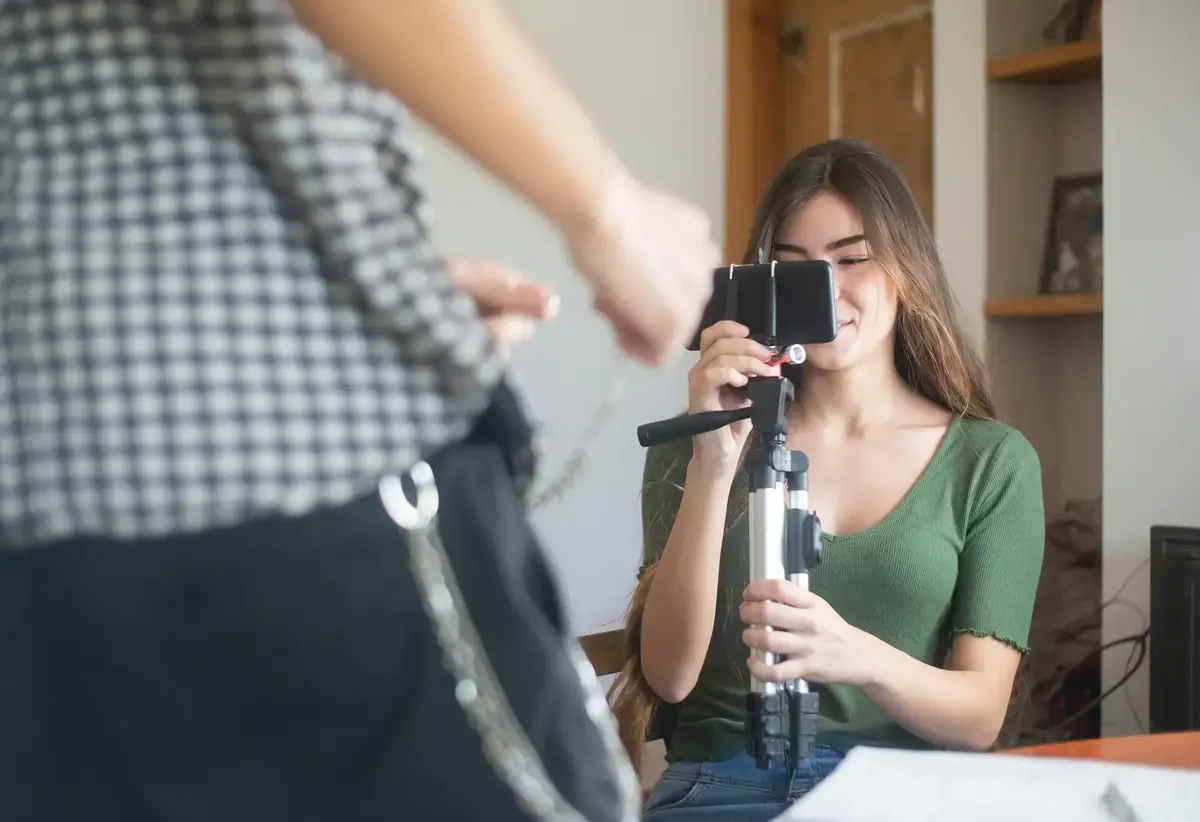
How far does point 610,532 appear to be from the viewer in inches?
96.3

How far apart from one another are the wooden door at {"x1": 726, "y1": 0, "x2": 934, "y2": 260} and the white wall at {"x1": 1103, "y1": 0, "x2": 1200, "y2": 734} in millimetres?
512

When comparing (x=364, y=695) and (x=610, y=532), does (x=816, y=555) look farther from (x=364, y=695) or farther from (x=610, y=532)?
(x=610, y=532)

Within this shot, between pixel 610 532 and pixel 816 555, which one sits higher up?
pixel 816 555

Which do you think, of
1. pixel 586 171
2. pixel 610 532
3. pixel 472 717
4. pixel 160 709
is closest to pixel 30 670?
pixel 160 709

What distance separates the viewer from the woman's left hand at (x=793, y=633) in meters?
→ 1.02

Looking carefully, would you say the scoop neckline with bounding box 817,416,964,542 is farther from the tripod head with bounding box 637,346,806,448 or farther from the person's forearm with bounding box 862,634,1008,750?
the tripod head with bounding box 637,346,806,448

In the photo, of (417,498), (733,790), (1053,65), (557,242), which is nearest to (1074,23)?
(1053,65)

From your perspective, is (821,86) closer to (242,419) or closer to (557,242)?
(557,242)

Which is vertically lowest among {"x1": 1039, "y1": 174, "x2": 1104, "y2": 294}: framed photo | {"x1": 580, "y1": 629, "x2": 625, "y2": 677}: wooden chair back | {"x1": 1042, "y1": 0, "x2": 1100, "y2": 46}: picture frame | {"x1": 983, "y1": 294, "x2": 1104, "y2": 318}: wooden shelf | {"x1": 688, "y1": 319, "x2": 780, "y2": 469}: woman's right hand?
{"x1": 580, "y1": 629, "x2": 625, "y2": 677}: wooden chair back

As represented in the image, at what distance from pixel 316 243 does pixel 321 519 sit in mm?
95

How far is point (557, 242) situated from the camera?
2.20 metres

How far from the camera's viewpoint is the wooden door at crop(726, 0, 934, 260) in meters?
2.40

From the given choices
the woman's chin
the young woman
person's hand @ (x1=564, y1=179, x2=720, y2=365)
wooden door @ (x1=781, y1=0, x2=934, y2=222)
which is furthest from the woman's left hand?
wooden door @ (x1=781, y1=0, x2=934, y2=222)

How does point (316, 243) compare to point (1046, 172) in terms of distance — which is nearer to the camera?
point (316, 243)
